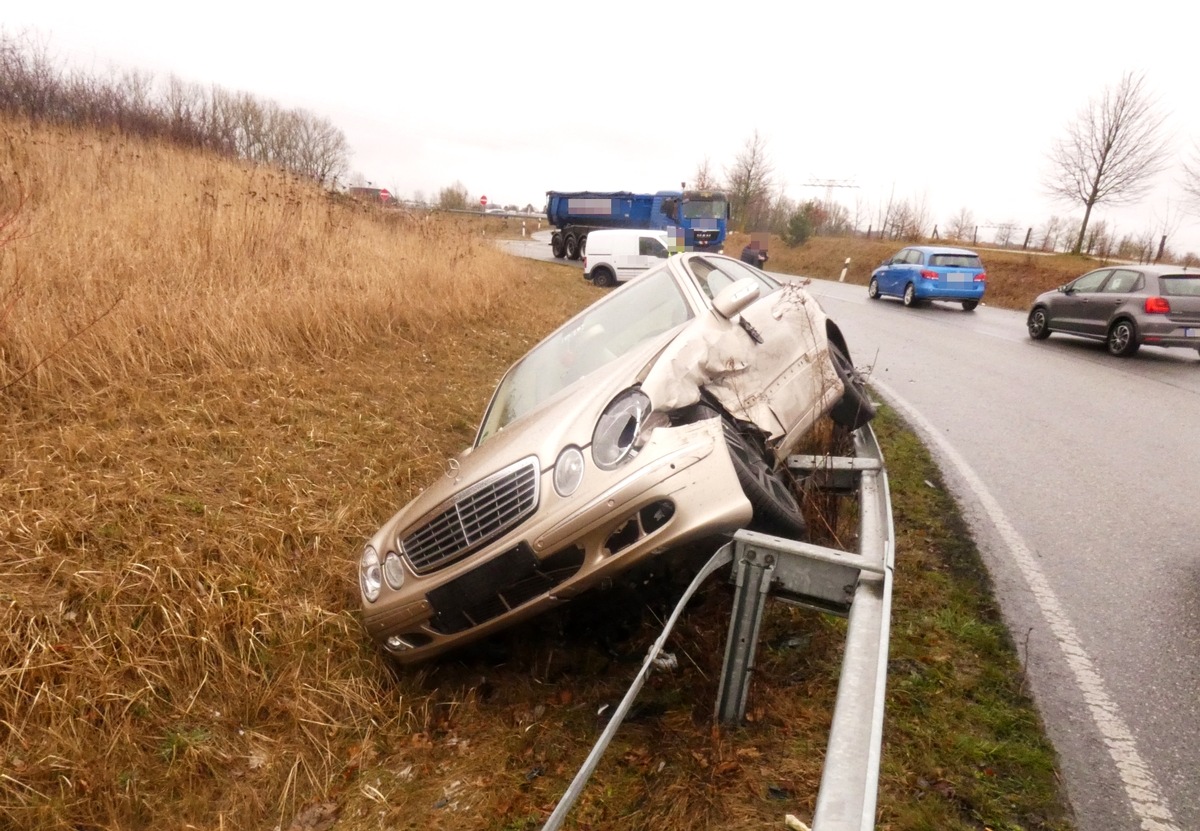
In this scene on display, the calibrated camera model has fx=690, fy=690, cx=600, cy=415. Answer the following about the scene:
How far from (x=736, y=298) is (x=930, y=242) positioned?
3814 cm

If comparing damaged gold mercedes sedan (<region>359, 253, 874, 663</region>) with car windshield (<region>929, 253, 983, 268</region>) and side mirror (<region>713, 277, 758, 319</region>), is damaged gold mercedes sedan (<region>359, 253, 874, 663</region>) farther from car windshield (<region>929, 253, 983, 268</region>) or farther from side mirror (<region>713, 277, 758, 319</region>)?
car windshield (<region>929, 253, 983, 268</region>)

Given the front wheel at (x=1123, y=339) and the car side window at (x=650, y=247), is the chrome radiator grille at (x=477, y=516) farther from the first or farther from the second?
the car side window at (x=650, y=247)

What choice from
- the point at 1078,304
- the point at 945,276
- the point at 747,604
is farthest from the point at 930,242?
the point at 747,604

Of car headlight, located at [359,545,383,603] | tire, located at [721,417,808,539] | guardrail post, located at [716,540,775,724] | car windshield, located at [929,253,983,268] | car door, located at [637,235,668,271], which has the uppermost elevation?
car windshield, located at [929,253,983,268]

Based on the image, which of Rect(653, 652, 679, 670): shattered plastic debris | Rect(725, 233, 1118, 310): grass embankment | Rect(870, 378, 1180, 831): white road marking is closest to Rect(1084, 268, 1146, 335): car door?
Rect(870, 378, 1180, 831): white road marking

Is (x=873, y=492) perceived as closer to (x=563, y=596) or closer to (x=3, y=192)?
(x=563, y=596)

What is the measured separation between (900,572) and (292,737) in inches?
118

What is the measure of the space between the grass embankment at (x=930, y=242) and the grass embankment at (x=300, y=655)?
66.6 feet

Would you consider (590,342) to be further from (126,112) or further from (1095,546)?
(126,112)

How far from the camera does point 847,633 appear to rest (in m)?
1.99

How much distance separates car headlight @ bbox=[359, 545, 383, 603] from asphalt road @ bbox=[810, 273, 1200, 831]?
105 inches

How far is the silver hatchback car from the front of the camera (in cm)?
956

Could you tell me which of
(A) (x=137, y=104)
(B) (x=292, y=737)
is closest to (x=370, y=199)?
(A) (x=137, y=104)

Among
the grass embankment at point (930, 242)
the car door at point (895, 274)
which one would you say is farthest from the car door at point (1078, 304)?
the grass embankment at point (930, 242)
